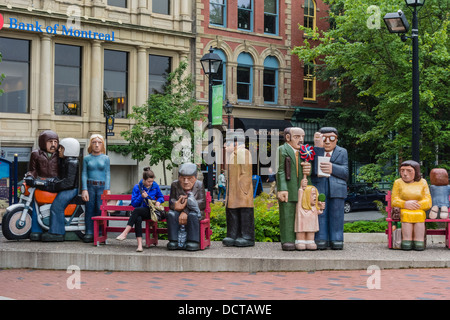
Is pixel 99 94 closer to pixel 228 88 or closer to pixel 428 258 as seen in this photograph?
pixel 228 88

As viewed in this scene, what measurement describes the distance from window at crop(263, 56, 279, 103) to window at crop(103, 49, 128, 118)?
883cm

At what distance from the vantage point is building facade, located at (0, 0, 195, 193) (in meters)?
27.3

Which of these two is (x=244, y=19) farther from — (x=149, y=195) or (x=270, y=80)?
(x=149, y=195)

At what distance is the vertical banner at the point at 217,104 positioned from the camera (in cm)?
1875

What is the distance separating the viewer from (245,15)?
34.8m

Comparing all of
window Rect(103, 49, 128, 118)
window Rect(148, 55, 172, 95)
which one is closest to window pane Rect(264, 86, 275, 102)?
window Rect(148, 55, 172, 95)

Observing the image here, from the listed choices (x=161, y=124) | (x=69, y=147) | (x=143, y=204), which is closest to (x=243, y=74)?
(x=161, y=124)

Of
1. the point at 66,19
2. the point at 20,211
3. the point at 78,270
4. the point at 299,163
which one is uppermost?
the point at 66,19

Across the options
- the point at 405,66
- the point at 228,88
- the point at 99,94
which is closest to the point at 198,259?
the point at 405,66

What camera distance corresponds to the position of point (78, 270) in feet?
31.8

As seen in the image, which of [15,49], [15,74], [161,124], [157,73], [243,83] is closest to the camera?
[161,124]

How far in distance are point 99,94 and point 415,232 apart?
21259 millimetres

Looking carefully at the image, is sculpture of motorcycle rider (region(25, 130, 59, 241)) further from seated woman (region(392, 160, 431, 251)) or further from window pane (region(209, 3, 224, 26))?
window pane (region(209, 3, 224, 26))

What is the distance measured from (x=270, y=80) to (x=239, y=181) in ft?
84.8
